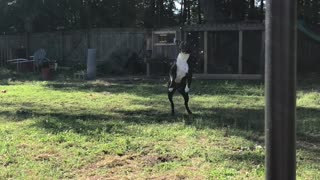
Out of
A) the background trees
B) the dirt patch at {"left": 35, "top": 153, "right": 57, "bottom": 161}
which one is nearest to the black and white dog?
the dirt patch at {"left": 35, "top": 153, "right": 57, "bottom": 161}

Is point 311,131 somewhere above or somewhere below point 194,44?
below

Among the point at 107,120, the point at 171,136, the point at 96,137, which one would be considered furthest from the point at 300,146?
the point at 107,120

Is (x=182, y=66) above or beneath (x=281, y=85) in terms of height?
beneath

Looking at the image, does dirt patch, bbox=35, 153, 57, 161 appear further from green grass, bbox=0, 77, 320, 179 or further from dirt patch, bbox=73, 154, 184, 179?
dirt patch, bbox=73, 154, 184, 179

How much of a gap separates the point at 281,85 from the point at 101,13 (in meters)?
29.8

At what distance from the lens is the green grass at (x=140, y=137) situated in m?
5.84

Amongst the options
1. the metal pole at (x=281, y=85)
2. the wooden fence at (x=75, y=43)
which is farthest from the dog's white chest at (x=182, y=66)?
the wooden fence at (x=75, y=43)

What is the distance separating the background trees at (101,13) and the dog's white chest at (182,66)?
683 inches

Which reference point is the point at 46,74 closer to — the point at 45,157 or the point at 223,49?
the point at 223,49

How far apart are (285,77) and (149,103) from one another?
33.3 feet

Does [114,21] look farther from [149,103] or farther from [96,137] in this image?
[96,137]

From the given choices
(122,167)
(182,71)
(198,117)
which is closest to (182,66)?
(182,71)

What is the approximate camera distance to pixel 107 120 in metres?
9.56

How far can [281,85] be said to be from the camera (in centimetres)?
213
